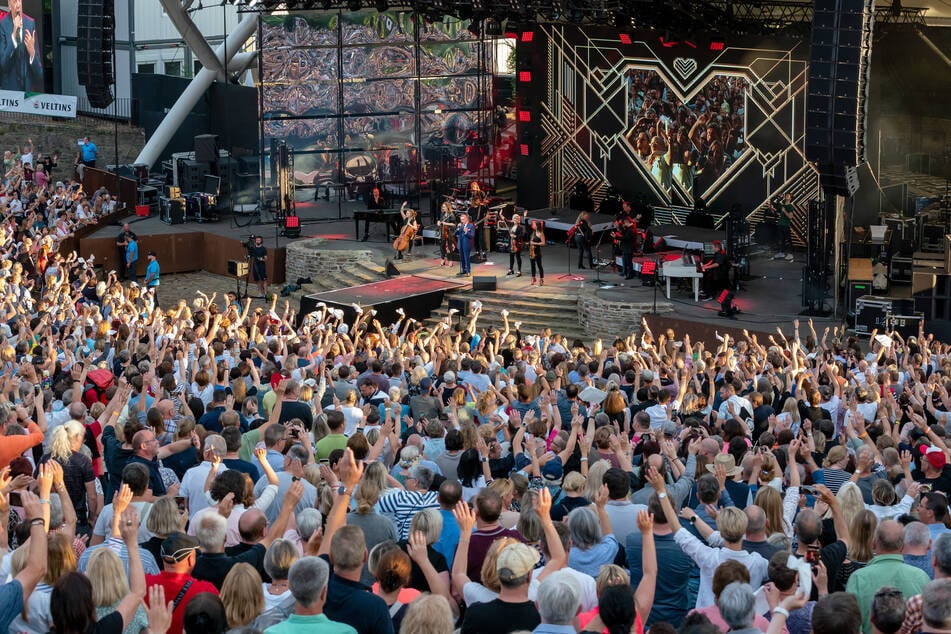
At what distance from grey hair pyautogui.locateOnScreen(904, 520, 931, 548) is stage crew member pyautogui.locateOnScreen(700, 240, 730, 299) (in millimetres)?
14943

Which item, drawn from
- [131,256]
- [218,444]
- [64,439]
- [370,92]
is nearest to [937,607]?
[218,444]

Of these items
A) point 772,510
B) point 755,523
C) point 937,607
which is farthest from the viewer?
point 772,510

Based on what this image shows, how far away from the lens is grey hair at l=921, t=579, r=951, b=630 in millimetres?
4941

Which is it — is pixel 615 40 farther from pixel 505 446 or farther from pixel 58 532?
pixel 58 532

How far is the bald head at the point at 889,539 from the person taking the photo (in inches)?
234

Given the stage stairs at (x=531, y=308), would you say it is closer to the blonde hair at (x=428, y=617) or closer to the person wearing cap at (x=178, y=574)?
the person wearing cap at (x=178, y=574)

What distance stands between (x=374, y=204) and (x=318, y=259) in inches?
98.0

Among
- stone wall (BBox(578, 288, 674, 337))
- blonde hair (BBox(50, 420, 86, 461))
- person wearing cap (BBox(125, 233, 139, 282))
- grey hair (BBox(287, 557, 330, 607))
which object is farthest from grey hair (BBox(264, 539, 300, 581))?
person wearing cap (BBox(125, 233, 139, 282))

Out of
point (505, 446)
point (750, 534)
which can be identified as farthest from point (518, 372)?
point (750, 534)

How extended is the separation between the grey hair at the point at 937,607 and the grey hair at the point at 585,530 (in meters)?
1.59

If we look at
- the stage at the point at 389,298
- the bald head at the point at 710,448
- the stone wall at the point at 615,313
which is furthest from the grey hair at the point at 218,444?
the stone wall at the point at 615,313

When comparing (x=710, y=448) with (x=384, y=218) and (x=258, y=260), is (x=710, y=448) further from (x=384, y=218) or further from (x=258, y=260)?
(x=384, y=218)

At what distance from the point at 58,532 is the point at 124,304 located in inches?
417

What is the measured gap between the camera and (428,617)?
4844 mm
